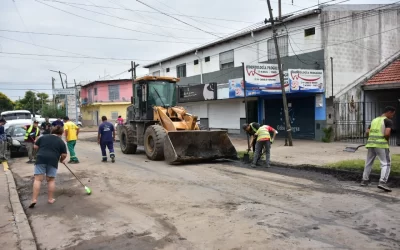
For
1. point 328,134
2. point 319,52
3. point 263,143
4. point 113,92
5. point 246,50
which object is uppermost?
point 246,50

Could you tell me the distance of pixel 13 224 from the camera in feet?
18.6

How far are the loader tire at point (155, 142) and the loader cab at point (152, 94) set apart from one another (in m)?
1.14

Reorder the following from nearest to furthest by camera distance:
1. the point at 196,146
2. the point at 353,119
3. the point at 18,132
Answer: the point at 196,146 < the point at 18,132 < the point at 353,119

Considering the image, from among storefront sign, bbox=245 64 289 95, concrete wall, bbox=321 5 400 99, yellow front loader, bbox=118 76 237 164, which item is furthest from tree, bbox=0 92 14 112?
Result: concrete wall, bbox=321 5 400 99

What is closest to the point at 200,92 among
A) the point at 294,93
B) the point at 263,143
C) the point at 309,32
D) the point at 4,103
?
the point at 294,93

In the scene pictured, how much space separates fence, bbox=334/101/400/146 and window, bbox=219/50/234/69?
835cm

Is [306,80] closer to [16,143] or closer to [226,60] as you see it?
[226,60]

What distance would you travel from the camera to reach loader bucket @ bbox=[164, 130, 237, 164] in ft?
38.4

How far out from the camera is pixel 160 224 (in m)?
5.63

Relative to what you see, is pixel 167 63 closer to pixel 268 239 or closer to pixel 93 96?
pixel 93 96

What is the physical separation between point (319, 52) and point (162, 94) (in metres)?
8.75

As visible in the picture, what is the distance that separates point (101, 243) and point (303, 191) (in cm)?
457

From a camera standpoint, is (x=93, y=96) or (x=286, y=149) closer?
(x=286, y=149)

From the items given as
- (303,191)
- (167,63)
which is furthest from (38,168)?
(167,63)
